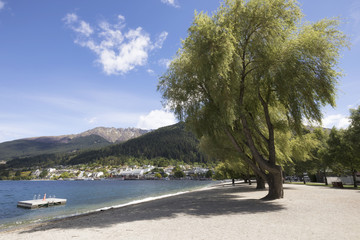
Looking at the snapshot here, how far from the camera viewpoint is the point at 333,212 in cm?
965

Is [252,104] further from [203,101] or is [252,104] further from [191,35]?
[191,35]

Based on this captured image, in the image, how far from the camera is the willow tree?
11820 mm

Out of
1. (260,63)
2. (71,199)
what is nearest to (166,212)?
(260,63)

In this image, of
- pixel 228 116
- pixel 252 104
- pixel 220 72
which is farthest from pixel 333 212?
pixel 220 72

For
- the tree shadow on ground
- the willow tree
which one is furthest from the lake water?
the willow tree

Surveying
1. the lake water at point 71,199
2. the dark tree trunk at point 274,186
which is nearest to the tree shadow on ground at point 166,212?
the dark tree trunk at point 274,186

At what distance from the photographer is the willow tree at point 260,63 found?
1182cm

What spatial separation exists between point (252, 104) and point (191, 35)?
6.75 meters

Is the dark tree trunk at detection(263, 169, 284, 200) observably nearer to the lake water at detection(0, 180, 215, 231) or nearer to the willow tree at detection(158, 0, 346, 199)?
the willow tree at detection(158, 0, 346, 199)

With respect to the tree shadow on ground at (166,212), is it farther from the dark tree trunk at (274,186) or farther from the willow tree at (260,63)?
the willow tree at (260,63)

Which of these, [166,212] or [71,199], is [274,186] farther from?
[71,199]

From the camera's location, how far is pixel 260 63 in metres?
13.1

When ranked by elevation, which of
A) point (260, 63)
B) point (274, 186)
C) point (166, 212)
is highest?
point (260, 63)

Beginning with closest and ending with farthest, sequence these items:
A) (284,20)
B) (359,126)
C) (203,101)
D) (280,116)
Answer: (284,20) → (203,101) → (280,116) → (359,126)
